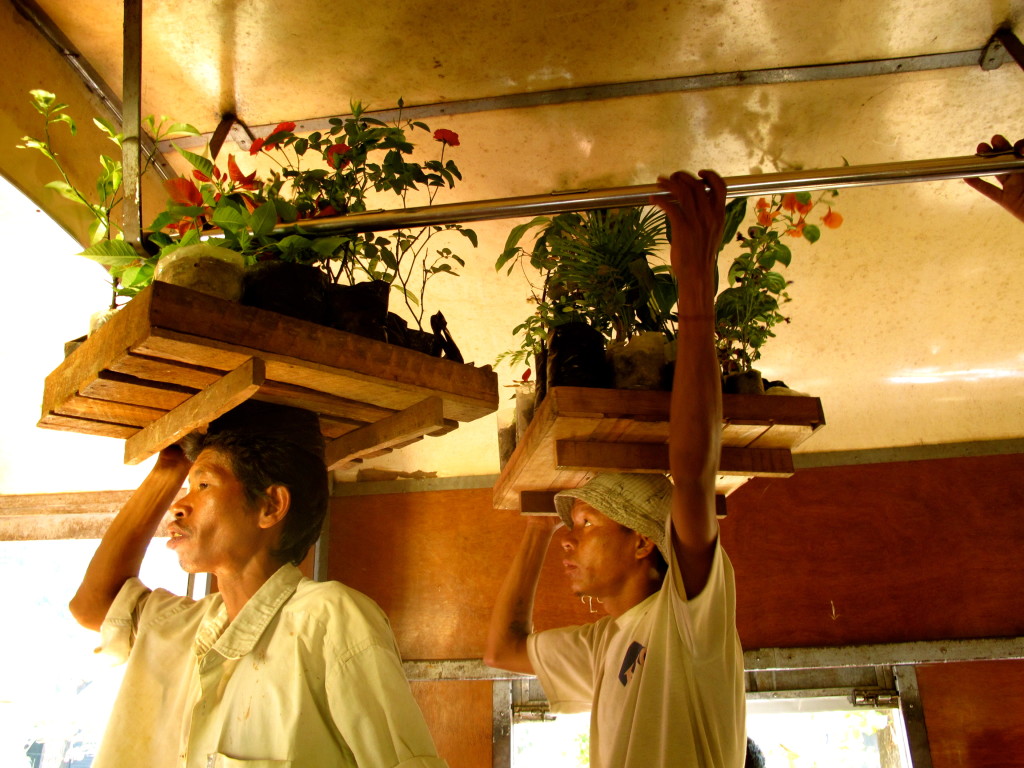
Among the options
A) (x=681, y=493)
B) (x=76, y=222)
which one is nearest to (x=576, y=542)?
(x=681, y=493)

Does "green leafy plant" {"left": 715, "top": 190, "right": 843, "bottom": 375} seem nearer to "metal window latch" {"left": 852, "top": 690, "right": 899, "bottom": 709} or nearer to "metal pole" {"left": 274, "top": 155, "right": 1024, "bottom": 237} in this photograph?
"metal pole" {"left": 274, "top": 155, "right": 1024, "bottom": 237}

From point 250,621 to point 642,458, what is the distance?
1.00m

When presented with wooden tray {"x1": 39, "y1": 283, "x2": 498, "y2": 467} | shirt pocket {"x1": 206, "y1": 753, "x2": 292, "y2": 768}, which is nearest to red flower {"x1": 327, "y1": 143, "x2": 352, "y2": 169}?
wooden tray {"x1": 39, "y1": 283, "x2": 498, "y2": 467}

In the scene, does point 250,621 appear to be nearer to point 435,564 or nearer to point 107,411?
point 107,411

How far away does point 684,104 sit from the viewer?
2836 millimetres

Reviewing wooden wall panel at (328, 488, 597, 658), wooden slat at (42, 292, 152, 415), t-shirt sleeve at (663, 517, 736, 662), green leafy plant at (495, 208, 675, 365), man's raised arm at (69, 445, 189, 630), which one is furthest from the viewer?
wooden wall panel at (328, 488, 597, 658)

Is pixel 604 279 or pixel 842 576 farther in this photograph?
pixel 842 576

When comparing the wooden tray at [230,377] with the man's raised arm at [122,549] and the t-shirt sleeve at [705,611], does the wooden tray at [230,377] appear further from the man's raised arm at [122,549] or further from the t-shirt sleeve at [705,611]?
the t-shirt sleeve at [705,611]

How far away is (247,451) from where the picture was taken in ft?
6.48

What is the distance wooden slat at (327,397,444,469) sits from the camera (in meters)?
1.85

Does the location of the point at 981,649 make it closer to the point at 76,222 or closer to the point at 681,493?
the point at 681,493

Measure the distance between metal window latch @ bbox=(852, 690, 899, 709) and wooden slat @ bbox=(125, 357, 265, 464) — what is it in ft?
10.2

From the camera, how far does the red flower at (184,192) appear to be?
199 centimetres

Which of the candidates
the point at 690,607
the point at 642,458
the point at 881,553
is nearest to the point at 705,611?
the point at 690,607
